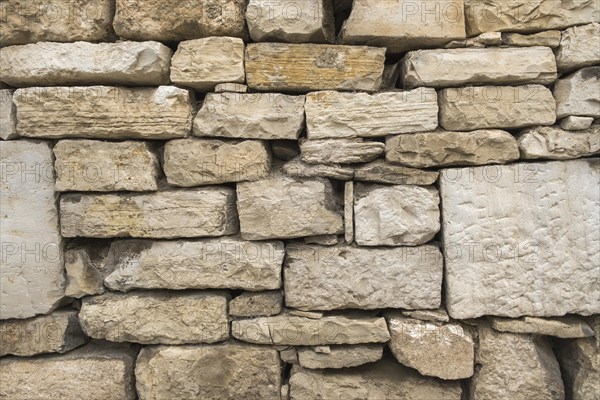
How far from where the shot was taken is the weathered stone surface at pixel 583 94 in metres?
2.10

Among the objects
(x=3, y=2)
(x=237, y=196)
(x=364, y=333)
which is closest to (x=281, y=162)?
(x=237, y=196)

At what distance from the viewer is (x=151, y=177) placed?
2160mm

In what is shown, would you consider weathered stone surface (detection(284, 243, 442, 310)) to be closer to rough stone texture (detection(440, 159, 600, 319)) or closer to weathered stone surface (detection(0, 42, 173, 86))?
rough stone texture (detection(440, 159, 600, 319))

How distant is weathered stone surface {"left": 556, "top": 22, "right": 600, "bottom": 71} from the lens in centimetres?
209

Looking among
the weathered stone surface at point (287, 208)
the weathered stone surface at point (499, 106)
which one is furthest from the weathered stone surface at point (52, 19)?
the weathered stone surface at point (499, 106)

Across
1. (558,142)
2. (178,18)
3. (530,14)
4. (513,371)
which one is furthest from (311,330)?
(530,14)

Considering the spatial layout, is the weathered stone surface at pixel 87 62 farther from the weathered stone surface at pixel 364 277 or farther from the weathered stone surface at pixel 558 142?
the weathered stone surface at pixel 558 142

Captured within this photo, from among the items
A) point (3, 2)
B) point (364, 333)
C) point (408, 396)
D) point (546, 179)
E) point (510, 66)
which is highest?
point (3, 2)

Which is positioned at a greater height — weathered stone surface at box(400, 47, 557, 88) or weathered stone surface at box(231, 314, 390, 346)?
weathered stone surface at box(400, 47, 557, 88)

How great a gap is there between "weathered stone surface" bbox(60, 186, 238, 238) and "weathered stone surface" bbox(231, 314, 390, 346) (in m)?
0.55

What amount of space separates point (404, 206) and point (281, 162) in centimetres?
73

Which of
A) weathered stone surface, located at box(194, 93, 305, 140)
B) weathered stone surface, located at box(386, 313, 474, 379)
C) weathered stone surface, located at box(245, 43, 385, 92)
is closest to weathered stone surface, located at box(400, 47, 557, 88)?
weathered stone surface, located at box(245, 43, 385, 92)

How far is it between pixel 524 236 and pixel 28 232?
8.95 ft

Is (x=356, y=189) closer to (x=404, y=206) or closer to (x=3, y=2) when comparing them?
(x=404, y=206)
